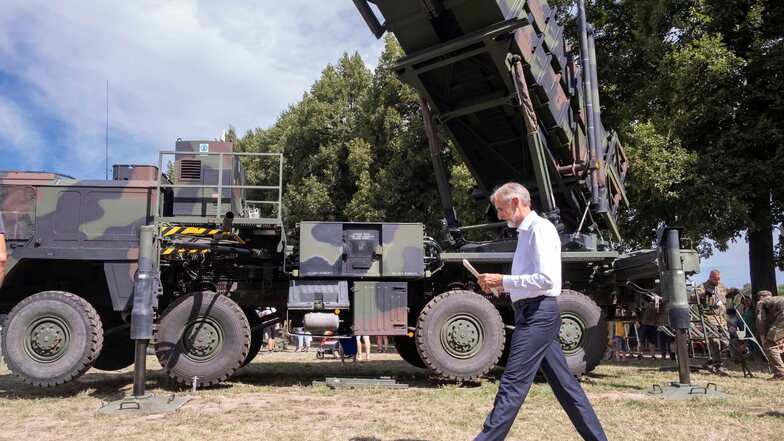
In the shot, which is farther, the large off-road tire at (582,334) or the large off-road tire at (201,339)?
the large off-road tire at (582,334)

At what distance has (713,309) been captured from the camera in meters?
9.65

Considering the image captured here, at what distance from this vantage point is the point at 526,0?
292 inches

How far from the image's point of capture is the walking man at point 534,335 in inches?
139

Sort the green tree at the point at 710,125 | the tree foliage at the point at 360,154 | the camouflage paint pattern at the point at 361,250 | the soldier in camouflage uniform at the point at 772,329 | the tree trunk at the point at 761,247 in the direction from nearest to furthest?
1. the camouflage paint pattern at the point at 361,250
2. the soldier in camouflage uniform at the point at 772,329
3. the green tree at the point at 710,125
4. the tree trunk at the point at 761,247
5. the tree foliage at the point at 360,154

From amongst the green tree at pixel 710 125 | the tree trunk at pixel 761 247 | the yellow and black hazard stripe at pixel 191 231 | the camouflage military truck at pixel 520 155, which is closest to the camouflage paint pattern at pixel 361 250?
the camouflage military truck at pixel 520 155

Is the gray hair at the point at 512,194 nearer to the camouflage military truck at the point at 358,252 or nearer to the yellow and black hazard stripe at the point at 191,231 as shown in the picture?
the camouflage military truck at the point at 358,252

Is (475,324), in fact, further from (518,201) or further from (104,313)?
(104,313)

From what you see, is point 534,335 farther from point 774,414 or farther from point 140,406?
point 140,406

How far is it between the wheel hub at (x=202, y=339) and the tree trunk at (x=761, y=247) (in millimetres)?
10816

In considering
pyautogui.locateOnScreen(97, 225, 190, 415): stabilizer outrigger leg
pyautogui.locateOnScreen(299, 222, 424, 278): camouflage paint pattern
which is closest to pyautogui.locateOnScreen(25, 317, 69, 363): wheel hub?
pyautogui.locateOnScreen(97, 225, 190, 415): stabilizer outrigger leg

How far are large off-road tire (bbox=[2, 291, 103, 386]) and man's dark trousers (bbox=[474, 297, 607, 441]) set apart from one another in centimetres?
539

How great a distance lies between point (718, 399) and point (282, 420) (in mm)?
4459

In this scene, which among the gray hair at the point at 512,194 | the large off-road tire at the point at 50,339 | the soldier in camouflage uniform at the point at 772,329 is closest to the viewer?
the gray hair at the point at 512,194

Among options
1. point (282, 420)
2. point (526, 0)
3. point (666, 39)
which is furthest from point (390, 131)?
point (282, 420)
